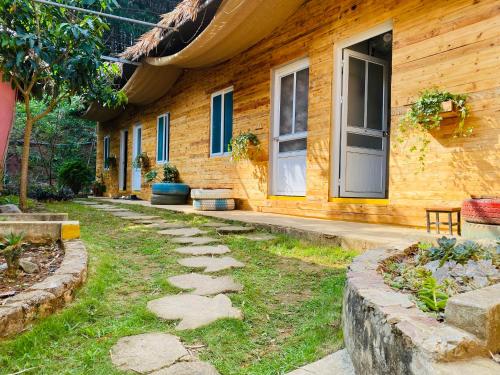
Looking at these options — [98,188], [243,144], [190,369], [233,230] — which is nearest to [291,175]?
[243,144]

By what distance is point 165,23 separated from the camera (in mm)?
5969

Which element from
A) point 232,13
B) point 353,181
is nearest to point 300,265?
point 353,181

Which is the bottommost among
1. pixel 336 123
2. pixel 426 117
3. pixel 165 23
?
pixel 426 117

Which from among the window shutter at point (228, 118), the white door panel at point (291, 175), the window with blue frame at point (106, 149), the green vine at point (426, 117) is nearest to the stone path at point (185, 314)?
the green vine at point (426, 117)

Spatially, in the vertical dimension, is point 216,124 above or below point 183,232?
above

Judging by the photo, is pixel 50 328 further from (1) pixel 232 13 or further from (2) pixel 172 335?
(1) pixel 232 13

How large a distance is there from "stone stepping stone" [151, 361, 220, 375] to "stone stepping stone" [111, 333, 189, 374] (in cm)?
3

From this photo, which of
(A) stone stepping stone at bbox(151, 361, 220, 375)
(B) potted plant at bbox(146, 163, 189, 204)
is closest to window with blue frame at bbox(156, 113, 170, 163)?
(B) potted plant at bbox(146, 163, 189, 204)

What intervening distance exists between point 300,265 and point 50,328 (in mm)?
1661

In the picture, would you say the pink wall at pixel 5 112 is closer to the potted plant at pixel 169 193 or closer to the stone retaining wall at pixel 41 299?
the potted plant at pixel 169 193

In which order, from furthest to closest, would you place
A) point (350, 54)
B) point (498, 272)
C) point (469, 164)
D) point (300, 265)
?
1. point (350, 54)
2. point (469, 164)
3. point (300, 265)
4. point (498, 272)

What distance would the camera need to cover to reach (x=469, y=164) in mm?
3264

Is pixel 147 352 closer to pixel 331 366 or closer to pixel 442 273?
pixel 331 366

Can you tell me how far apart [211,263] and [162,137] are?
6.90m
